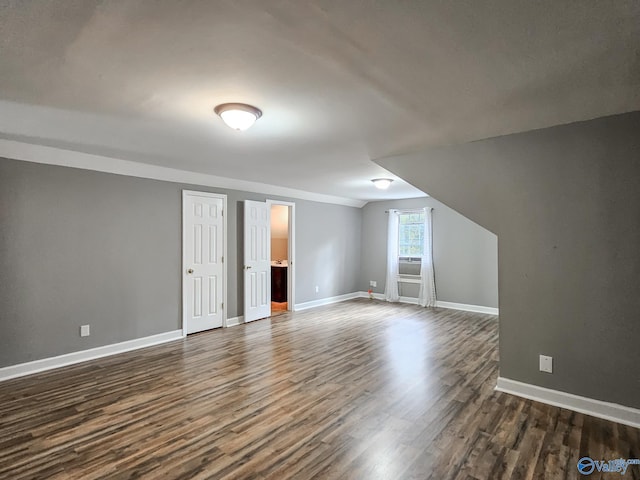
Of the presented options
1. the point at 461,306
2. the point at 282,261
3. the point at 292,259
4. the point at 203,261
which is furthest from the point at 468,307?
the point at 203,261

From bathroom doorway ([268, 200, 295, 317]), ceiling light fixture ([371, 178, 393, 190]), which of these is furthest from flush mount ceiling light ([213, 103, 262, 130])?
bathroom doorway ([268, 200, 295, 317])

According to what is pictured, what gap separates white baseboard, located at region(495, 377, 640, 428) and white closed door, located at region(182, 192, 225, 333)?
4.05 metres

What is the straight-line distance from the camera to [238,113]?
8.30 ft

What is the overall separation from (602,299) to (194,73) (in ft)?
11.3

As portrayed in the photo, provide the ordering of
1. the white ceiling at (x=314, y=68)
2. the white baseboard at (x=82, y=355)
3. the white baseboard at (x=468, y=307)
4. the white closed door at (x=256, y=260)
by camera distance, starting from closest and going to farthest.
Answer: the white ceiling at (x=314, y=68), the white baseboard at (x=82, y=355), the white closed door at (x=256, y=260), the white baseboard at (x=468, y=307)

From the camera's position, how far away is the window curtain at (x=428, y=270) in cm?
719

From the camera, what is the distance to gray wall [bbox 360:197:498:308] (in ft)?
21.4

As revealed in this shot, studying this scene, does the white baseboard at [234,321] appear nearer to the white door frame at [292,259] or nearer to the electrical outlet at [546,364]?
the white door frame at [292,259]

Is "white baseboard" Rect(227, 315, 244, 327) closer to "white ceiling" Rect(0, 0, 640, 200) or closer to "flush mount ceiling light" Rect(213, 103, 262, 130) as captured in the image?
"white ceiling" Rect(0, 0, 640, 200)

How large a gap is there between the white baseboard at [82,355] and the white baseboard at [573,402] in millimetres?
4179

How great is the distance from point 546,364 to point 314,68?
3080mm

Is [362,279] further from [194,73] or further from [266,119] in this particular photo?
[194,73]

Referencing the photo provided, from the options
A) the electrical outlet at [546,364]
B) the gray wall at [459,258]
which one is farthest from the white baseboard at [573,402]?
the gray wall at [459,258]

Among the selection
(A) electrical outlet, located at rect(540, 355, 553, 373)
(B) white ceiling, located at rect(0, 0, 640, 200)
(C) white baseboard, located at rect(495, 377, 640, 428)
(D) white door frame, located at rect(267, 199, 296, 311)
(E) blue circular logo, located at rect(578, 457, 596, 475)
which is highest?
(B) white ceiling, located at rect(0, 0, 640, 200)
